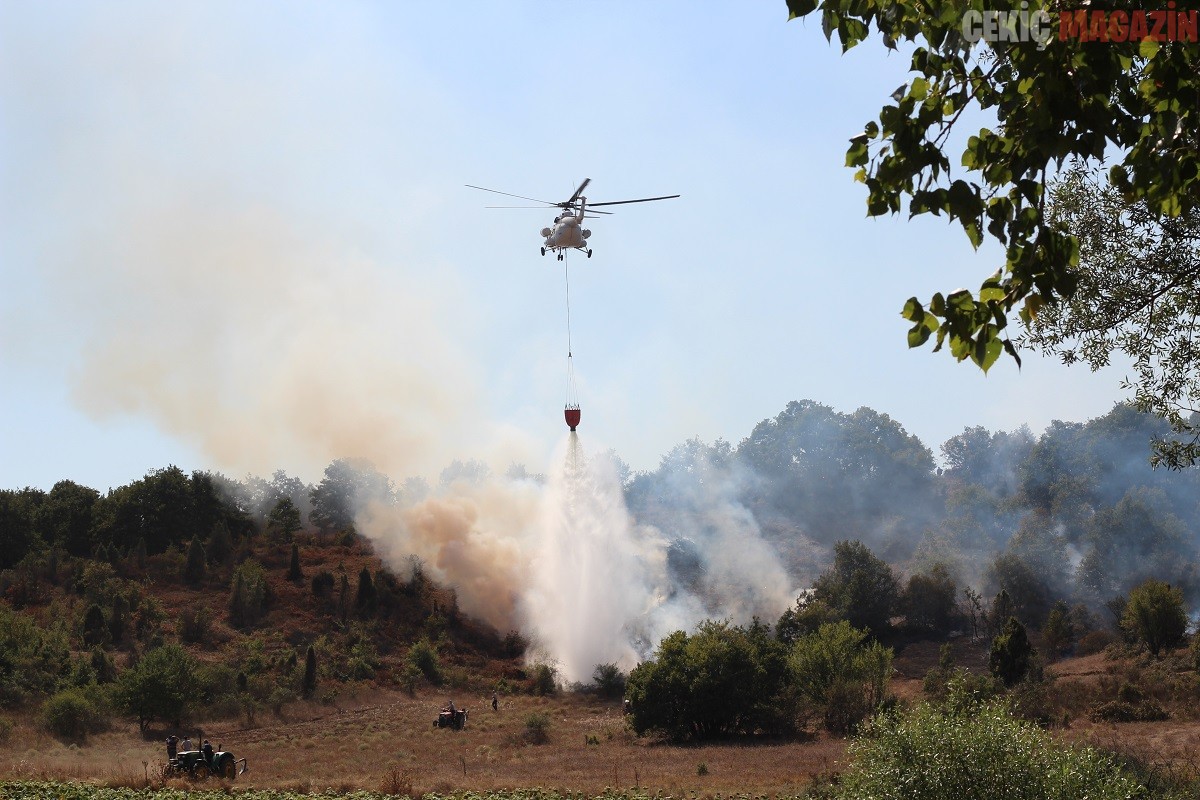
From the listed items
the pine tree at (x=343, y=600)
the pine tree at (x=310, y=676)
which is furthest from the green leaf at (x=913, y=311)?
the pine tree at (x=343, y=600)

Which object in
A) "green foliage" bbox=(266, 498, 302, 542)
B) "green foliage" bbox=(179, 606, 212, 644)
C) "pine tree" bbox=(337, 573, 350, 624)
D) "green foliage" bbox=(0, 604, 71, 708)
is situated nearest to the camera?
"green foliage" bbox=(0, 604, 71, 708)

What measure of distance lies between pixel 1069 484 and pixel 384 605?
223 ft

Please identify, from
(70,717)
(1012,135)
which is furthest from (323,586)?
(1012,135)

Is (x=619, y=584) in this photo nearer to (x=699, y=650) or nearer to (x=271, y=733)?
(x=699, y=650)

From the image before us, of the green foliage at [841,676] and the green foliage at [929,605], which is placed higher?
the green foliage at [929,605]

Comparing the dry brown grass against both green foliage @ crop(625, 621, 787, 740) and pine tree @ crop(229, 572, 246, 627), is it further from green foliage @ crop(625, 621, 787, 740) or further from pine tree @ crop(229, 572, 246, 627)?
pine tree @ crop(229, 572, 246, 627)

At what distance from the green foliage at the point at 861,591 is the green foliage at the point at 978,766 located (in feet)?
171

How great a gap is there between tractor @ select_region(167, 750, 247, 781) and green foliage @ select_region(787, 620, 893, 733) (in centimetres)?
2289

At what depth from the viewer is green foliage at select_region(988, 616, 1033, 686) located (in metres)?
50.8

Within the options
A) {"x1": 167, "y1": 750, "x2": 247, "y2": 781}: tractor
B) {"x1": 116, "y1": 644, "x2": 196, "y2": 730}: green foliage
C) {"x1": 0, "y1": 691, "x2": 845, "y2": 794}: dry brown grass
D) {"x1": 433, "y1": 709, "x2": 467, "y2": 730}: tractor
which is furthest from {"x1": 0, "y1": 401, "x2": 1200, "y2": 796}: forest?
{"x1": 167, "y1": 750, "x2": 247, "y2": 781}: tractor

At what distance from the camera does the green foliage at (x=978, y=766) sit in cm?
1816

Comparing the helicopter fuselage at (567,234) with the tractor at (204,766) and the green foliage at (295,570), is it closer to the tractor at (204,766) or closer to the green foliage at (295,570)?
the tractor at (204,766)

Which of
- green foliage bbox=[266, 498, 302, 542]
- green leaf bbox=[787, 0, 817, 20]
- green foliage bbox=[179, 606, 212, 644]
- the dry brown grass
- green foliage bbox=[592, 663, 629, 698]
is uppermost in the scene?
green foliage bbox=[266, 498, 302, 542]

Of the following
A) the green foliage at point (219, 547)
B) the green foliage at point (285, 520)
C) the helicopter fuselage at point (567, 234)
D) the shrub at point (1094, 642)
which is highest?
the helicopter fuselage at point (567, 234)
